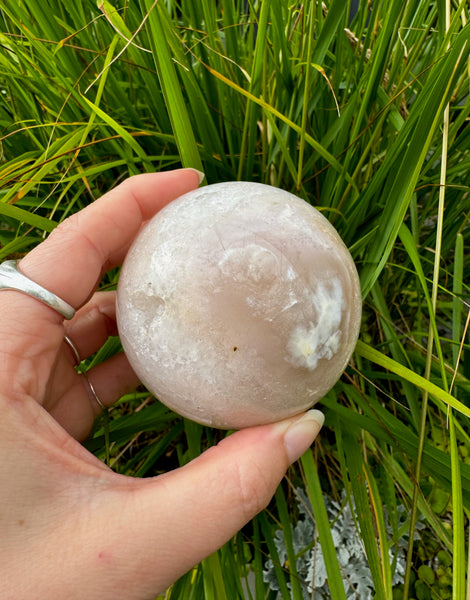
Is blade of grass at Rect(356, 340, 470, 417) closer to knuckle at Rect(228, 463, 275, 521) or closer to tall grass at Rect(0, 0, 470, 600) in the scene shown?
tall grass at Rect(0, 0, 470, 600)

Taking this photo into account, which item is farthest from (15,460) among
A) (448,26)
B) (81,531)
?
(448,26)

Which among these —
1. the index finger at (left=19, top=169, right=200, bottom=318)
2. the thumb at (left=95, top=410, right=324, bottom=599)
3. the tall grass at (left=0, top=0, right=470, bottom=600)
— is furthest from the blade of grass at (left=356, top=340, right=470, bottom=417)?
the index finger at (left=19, top=169, right=200, bottom=318)

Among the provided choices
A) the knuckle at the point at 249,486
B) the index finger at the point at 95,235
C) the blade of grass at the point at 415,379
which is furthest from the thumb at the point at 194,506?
the index finger at the point at 95,235

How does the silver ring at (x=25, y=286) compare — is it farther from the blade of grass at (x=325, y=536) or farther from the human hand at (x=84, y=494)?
the blade of grass at (x=325, y=536)

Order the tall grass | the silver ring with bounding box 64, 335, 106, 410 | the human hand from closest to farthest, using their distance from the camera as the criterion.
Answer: the human hand
the tall grass
the silver ring with bounding box 64, 335, 106, 410

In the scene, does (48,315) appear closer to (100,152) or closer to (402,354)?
(100,152)

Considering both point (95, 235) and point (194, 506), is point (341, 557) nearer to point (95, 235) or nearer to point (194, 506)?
point (194, 506)

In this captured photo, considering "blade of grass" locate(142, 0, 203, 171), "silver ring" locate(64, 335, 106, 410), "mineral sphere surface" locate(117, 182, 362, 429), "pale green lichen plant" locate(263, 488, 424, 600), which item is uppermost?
"blade of grass" locate(142, 0, 203, 171)
